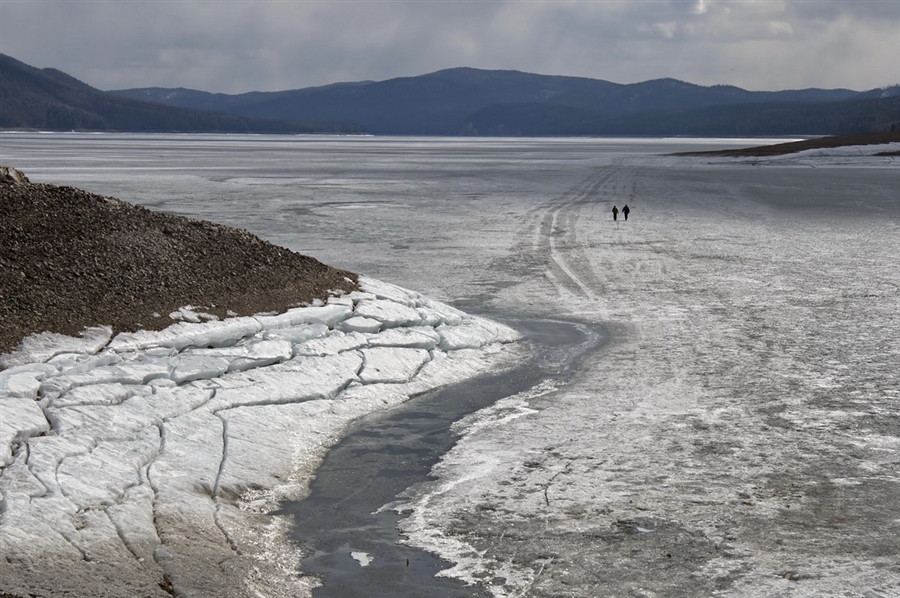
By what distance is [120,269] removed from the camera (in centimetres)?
920

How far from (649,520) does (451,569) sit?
130 centimetres

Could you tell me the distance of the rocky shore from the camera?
27.2ft

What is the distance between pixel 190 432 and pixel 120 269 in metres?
2.97

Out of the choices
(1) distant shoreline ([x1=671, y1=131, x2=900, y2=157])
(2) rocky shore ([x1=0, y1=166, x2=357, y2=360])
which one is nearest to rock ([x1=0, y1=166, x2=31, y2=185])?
(2) rocky shore ([x1=0, y1=166, x2=357, y2=360])

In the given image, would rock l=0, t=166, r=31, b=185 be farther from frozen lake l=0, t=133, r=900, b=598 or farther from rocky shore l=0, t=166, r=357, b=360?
frozen lake l=0, t=133, r=900, b=598

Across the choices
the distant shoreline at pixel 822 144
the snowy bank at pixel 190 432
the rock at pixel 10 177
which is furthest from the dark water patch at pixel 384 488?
the distant shoreline at pixel 822 144

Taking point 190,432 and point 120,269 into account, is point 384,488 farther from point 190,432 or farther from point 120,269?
point 120,269

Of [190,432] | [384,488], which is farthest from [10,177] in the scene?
[384,488]

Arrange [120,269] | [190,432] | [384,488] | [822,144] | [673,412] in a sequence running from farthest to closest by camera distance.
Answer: [822,144]
[120,269]
[673,412]
[190,432]
[384,488]

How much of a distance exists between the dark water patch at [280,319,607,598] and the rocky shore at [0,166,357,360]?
2213mm

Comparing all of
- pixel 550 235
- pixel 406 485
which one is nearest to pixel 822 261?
pixel 550 235

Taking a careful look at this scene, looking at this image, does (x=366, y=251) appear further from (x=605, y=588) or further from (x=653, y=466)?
(x=605, y=588)

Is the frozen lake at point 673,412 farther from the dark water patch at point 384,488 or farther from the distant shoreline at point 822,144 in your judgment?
the distant shoreline at point 822,144

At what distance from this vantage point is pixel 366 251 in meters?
17.5
